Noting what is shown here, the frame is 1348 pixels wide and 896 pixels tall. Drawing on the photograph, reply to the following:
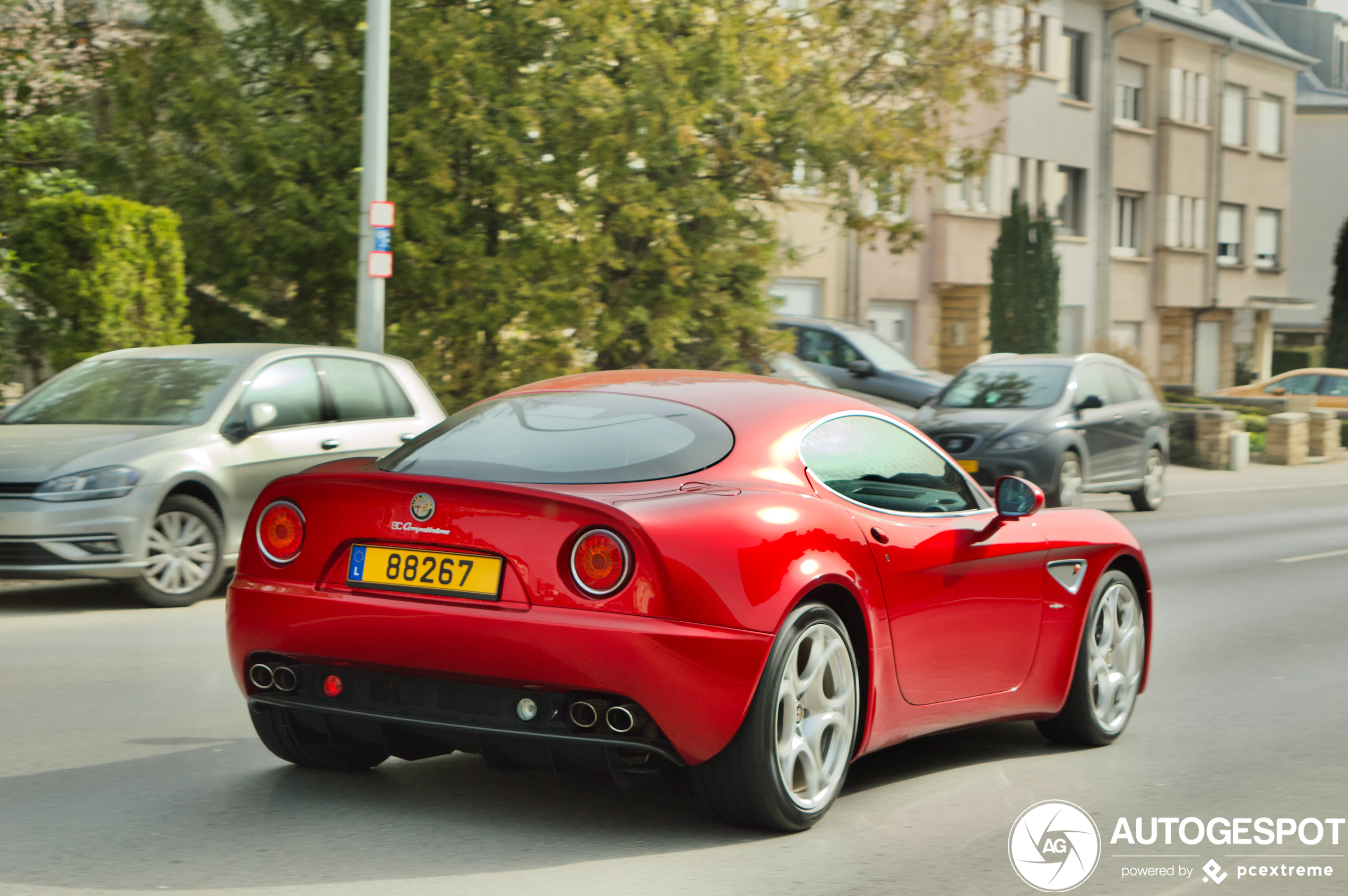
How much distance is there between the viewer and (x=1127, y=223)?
45969 mm

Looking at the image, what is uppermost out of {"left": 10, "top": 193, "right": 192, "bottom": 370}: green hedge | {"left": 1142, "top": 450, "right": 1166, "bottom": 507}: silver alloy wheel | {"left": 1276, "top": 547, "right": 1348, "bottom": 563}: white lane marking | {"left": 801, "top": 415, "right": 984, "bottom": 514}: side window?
{"left": 10, "top": 193, "right": 192, "bottom": 370}: green hedge

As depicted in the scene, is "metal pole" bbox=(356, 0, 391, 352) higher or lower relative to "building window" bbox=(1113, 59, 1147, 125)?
lower

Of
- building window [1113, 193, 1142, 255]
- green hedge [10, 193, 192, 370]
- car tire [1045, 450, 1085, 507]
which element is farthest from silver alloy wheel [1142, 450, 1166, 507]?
building window [1113, 193, 1142, 255]

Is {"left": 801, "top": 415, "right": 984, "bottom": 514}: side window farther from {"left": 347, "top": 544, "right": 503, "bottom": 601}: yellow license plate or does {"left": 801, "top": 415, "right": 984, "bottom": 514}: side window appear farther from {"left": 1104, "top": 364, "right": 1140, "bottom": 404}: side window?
{"left": 1104, "top": 364, "right": 1140, "bottom": 404}: side window

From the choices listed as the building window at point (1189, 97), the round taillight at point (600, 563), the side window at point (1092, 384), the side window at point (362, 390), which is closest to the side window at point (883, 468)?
the round taillight at point (600, 563)

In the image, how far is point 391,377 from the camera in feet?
38.8

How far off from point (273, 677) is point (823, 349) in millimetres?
18907

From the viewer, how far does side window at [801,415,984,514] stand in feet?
17.9

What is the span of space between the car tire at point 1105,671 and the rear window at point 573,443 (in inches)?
78.2

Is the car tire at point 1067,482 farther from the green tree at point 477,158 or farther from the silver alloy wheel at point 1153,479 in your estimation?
the green tree at point 477,158

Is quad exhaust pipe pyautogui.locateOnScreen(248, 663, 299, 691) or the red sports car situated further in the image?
quad exhaust pipe pyautogui.locateOnScreen(248, 663, 299, 691)

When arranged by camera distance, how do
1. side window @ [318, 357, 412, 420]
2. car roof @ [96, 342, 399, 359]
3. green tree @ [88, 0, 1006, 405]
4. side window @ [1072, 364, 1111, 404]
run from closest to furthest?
car roof @ [96, 342, 399, 359] → side window @ [318, 357, 412, 420] → green tree @ [88, 0, 1006, 405] → side window @ [1072, 364, 1111, 404]

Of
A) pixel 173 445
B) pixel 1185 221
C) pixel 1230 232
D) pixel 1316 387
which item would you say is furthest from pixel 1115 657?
pixel 1230 232

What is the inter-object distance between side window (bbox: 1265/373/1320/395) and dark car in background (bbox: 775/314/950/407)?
17.2 m
